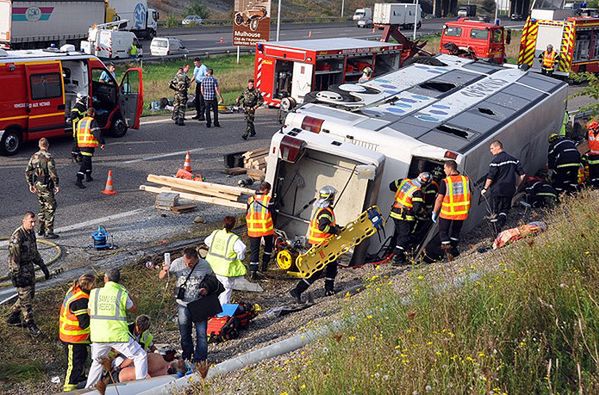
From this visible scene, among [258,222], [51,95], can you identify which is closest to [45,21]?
[51,95]

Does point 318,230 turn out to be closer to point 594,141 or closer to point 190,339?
point 190,339

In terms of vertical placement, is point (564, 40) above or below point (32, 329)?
above

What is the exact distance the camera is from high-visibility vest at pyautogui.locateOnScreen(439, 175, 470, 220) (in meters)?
12.0

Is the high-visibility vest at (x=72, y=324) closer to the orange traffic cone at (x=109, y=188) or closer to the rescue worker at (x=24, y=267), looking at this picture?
the rescue worker at (x=24, y=267)

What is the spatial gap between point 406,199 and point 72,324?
17.5ft

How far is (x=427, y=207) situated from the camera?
41.1ft

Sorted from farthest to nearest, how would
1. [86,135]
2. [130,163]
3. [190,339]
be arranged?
[130,163] < [86,135] < [190,339]

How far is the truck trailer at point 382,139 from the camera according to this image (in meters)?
12.4

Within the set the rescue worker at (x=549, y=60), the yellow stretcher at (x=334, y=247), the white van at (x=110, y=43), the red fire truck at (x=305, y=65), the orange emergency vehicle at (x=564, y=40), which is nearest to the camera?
the yellow stretcher at (x=334, y=247)

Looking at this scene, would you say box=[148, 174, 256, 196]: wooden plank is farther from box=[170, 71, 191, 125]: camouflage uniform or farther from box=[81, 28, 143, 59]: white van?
box=[81, 28, 143, 59]: white van

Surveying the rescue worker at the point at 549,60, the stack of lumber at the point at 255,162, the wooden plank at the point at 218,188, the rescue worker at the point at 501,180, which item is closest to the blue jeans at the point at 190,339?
the rescue worker at the point at 501,180

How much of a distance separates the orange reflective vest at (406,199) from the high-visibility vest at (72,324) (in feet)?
16.8

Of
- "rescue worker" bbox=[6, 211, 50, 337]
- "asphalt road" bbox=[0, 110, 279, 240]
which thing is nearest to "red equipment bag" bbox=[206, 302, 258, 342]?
"rescue worker" bbox=[6, 211, 50, 337]

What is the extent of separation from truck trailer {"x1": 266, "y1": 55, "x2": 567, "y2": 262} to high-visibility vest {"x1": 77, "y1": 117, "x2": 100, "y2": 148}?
13.7 feet
